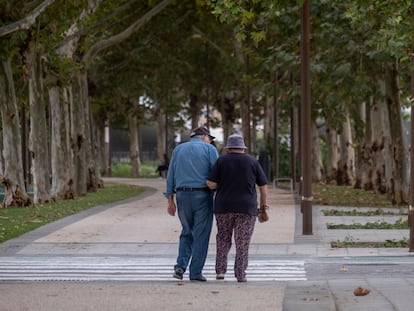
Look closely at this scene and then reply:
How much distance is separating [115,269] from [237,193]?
307 cm

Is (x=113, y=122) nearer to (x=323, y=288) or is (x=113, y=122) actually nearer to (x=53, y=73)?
(x=53, y=73)

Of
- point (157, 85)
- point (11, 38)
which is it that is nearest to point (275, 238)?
point (11, 38)

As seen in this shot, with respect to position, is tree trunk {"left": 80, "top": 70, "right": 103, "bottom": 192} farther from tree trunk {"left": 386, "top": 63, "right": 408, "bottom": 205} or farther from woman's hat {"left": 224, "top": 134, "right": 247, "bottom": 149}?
woman's hat {"left": 224, "top": 134, "right": 247, "bottom": 149}

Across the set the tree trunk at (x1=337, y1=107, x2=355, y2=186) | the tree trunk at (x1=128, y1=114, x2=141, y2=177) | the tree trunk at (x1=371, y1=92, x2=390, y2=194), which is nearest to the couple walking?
the tree trunk at (x1=371, y1=92, x2=390, y2=194)

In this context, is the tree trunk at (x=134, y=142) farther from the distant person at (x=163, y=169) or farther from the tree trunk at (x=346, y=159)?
the tree trunk at (x=346, y=159)

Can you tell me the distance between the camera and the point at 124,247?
19.3 m

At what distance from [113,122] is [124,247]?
53663 millimetres

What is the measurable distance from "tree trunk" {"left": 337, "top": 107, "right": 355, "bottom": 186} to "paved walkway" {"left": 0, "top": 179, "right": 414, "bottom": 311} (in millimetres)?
21175

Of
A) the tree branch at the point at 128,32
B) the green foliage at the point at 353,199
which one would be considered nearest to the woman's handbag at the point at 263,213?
the green foliage at the point at 353,199

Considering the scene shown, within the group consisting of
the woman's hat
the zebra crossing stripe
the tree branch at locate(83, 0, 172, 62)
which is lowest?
the zebra crossing stripe

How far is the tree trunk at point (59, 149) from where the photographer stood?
120 feet

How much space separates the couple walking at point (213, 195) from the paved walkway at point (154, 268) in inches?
17.0

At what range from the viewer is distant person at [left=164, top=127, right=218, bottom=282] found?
13766 millimetres

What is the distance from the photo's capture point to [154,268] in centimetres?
1614
